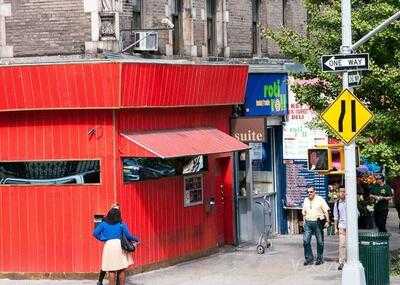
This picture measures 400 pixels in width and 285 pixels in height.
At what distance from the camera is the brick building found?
69.0 feet

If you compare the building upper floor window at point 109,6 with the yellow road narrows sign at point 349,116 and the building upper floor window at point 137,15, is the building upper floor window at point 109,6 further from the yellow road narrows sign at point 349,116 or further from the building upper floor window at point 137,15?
the yellow road narrows sign at point 349,116

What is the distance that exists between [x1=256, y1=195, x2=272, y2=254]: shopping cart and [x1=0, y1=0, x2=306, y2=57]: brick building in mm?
4057

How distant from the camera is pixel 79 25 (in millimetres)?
21172

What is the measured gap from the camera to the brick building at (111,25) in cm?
2103

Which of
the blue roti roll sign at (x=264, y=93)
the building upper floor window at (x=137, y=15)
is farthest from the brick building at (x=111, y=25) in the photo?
the blue roti roll sign at (x=264, y=93)

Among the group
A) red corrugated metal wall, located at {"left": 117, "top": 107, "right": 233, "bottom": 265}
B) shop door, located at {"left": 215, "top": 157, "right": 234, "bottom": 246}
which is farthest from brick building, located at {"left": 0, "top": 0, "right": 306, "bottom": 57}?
shop door, located at {"left": 215, "top": 157, "right": 234, "bottom": 246}

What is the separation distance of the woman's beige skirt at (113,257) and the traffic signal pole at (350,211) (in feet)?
13.4

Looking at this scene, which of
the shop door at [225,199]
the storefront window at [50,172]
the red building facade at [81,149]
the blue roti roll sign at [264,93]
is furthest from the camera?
the blue roti roll sign at [264,93]

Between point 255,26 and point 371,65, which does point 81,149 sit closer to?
point 371,65

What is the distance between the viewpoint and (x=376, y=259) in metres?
18.0

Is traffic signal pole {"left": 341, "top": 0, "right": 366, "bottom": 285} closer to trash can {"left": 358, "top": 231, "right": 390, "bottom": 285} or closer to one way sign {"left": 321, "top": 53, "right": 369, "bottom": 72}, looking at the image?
one way sign {"left": 321, "top": 53, "right": 369, "bottom": 72}

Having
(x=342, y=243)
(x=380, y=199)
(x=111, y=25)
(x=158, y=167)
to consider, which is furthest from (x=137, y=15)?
(x=380, y=199)

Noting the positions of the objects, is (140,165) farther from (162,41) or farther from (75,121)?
(162,41)

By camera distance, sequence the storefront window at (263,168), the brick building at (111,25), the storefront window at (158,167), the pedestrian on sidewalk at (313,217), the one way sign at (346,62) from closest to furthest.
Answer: the one way sign at (346,62) → the storefront window at (158,167) → the brick building at (111,25) → the pedestrian on sidewalk at (313,217) → the storefront window at (263,168)
